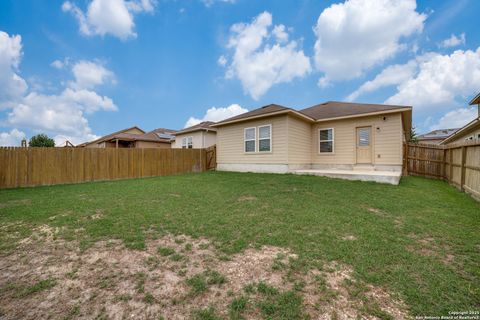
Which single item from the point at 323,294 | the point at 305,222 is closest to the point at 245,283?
the point at 323,294

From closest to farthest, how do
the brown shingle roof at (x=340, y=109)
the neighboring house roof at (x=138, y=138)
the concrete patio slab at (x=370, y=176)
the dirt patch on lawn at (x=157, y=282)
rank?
the dirt patch on lawn at (x=157, y=282) → the concrete patio slab at (x=370, y=176) → the brown shingle roof at (x=340, y=109) → the neighboring house roof at (x=138, y=138)

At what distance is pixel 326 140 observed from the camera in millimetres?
11609

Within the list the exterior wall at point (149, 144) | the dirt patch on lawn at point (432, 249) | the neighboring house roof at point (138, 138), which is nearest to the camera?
the dirt patch on lawn at point (432, 249)

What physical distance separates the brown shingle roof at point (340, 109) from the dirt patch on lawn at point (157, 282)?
9.85 m

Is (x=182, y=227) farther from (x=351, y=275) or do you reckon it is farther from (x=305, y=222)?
(x=351, y=275)

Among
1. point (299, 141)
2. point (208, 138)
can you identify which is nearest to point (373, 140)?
point (299, 141)

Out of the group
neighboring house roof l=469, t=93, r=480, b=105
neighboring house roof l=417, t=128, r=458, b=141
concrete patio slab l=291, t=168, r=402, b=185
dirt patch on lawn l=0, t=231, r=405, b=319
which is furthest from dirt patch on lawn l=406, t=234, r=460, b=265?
neighboring house roof l=417, t=128, r=458, b=141

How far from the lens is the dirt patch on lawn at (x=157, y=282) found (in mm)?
1814

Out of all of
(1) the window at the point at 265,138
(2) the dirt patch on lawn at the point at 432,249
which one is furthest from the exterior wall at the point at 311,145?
(2) the dirt patch on lawn at the point at 432,249

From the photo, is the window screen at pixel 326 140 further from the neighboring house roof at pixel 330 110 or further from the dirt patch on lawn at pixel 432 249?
the dirt patch on lawn at pixel 432 249

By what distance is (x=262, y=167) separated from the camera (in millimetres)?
11344

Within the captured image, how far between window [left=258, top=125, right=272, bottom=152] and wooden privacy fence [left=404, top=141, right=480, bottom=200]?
23.5 ft

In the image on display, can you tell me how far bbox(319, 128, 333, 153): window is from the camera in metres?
11.5

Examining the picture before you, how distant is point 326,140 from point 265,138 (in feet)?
11.2
